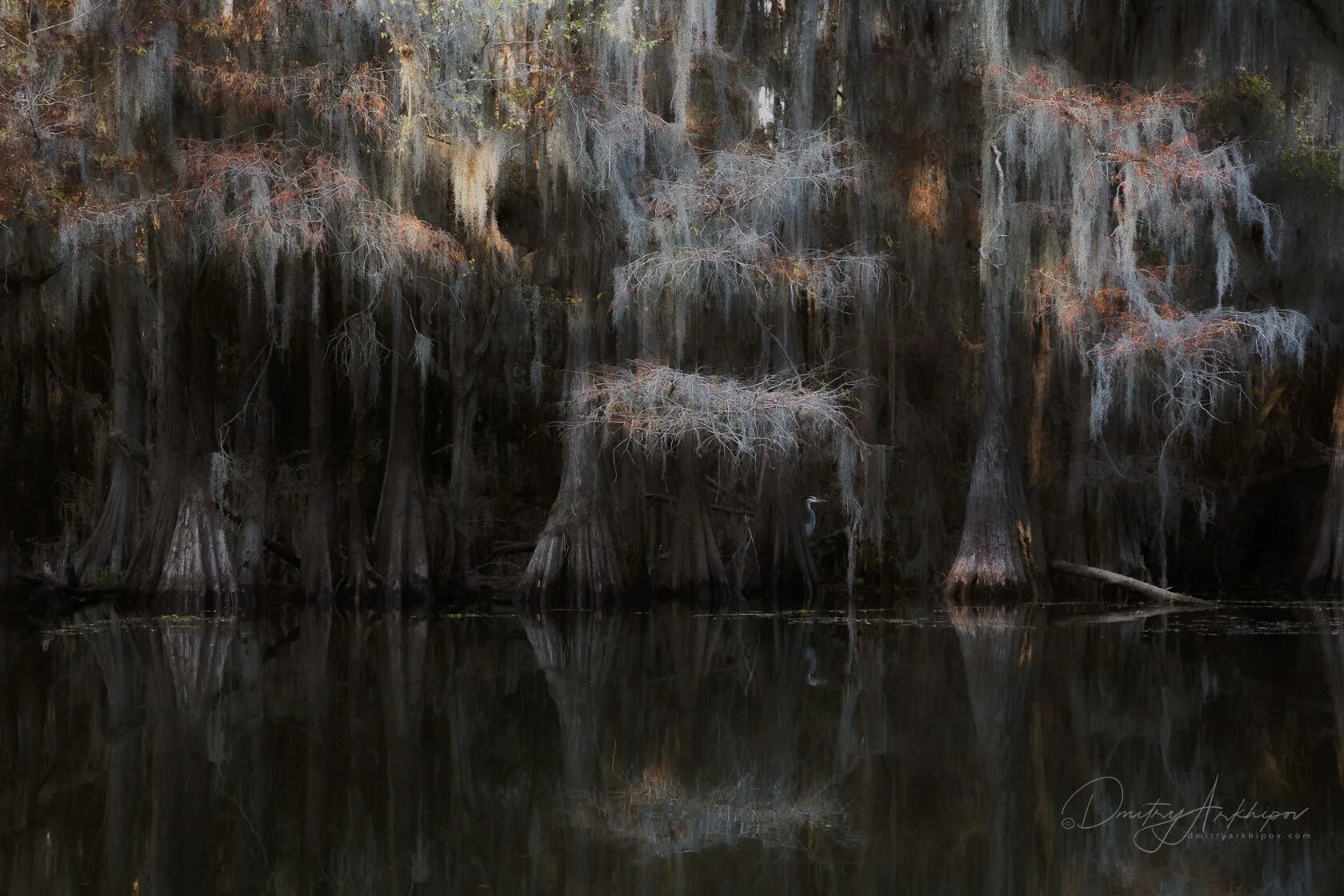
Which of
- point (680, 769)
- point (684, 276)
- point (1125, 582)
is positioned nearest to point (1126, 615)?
point (1125, 582)

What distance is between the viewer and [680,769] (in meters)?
5.58

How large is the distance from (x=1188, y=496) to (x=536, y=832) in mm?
12371

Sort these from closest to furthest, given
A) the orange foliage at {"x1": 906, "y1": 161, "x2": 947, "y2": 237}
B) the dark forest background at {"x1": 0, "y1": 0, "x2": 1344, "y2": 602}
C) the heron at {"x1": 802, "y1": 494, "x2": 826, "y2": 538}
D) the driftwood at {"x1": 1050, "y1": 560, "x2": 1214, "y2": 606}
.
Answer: the dark forest background at {"x1": 0, "y1": 0, "x2": 1344, "y2": 602}, the driftwood at {"x1": 1050, "y1": 560, "x2": 1214, "y2": 606}, the orange foliage at {"x1": 906, "y1": 161, "x2": 947, "y2": 237}, the heron at {"x1": 802, "y1": 494, "x2": 826, "y2": 538}

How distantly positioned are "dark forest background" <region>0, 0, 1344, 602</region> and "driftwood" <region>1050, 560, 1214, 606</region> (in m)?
0.39

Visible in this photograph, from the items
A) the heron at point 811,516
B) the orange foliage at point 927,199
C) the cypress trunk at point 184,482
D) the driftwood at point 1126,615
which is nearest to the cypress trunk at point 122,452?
the cypress trunk at point 184,482

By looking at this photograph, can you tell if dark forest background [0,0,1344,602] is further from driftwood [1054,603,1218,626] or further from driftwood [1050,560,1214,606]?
driftwood [1054,603,1218,626]

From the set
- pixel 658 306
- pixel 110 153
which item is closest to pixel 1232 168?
pixel 658 306

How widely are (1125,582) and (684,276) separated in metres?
4.88

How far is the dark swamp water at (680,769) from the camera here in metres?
4.19

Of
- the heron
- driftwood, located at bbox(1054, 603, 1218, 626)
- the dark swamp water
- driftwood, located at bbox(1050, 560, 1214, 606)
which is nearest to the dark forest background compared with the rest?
the heron

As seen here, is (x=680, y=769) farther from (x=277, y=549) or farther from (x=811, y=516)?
(x=811, y=516)

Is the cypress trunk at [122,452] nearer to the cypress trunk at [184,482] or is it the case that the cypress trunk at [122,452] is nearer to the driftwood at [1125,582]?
the cypress trunk at [184,482]

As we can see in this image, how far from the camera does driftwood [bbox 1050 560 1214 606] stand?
→ 13039 mm

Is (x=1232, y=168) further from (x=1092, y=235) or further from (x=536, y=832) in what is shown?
(x=536, y=832)
